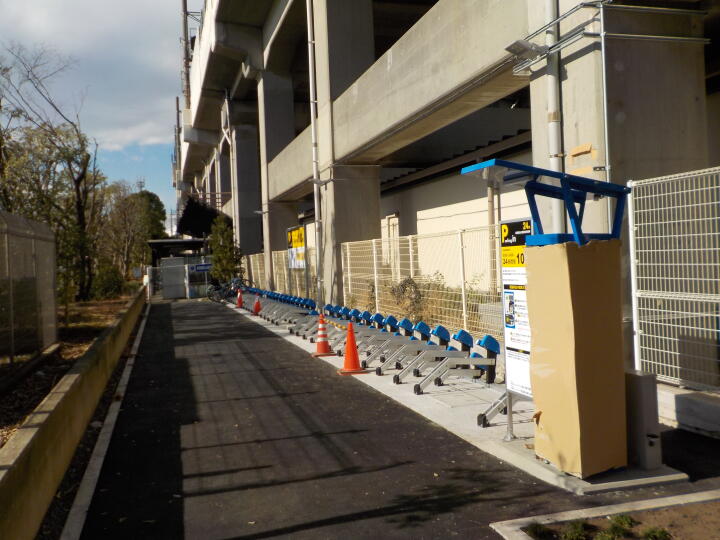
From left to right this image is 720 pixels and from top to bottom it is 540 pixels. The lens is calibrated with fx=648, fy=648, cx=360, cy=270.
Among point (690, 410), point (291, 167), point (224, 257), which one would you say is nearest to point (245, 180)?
point (224, 257)

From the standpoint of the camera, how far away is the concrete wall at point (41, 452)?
12.7 ft

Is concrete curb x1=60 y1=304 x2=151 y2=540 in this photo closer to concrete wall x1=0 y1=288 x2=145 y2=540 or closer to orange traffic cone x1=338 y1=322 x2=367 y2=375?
concrete wall x1=0 y1=288 x2=145 y2=540

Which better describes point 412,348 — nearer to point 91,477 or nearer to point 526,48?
point 526,48

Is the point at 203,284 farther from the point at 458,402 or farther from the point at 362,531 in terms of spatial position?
the point at 362,531

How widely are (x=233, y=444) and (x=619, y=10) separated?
644 centimetres

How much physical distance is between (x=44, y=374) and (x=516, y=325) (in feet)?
24.9

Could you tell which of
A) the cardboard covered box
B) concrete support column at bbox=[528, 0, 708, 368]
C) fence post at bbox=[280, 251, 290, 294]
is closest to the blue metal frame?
the cardboard covered box

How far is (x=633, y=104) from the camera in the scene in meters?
7.59

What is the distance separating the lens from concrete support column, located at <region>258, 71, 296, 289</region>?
1082 inches

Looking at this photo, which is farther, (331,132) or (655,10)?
(331,132)

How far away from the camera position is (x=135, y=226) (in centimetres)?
5331

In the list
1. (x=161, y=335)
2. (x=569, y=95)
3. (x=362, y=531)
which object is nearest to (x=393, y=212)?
(x=161, y=335)

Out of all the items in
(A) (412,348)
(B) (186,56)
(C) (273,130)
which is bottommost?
(A) (412,348)

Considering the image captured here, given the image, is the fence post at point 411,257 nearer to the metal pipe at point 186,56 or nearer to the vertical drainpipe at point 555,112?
the vertical drainpipe at point 555,112
